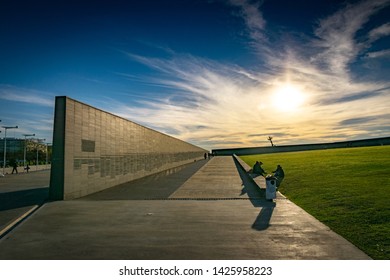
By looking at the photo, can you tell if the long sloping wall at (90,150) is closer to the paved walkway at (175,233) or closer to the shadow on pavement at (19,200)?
the shadow on pavement at (19,200)

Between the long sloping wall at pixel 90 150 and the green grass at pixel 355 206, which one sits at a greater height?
the long sloping wall at pixel 90 150

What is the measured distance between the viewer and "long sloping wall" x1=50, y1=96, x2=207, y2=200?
37.6 ft

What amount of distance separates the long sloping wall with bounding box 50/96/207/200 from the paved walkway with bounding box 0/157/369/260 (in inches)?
73.6

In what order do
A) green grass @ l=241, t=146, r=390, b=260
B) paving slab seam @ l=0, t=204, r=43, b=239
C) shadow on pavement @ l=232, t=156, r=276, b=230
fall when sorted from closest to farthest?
green grass @ l=241, t=146, r=390, b=260, paving slab seam @ l=0, t=204, r=43, b=239, shadow on pavement @ l=232, t=156, r=276, b=230

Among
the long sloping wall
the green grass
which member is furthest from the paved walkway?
the long sloping wall

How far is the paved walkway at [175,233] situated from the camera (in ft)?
17.2

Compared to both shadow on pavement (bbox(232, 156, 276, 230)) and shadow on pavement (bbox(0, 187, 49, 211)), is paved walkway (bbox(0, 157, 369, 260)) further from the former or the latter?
shadow on pavement (bbox(0, 187, 49, 211))

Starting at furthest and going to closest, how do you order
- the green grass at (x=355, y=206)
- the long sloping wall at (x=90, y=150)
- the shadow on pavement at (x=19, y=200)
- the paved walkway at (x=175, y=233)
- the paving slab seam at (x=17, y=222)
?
1. the long sloping wall at (x=90, y=150)
2. the shadow on pavement at (x=19, y=200)
3. the paving slab seam at (x=17, y=222)
4. the green grass at (x=355, y=206)
5. the paved walkway at (x=175, y=233)

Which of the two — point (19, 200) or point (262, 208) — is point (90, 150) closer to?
point (19, 200)

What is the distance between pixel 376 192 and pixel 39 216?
431 inches

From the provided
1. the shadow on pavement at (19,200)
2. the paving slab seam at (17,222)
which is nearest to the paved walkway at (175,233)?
the paving slab seam at (17,222)

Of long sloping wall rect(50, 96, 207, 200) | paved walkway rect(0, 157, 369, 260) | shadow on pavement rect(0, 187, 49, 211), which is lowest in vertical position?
paved walkway rect(0, 157, 369, 260)

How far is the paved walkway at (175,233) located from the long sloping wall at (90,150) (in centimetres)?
187

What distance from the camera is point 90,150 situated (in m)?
13.7
